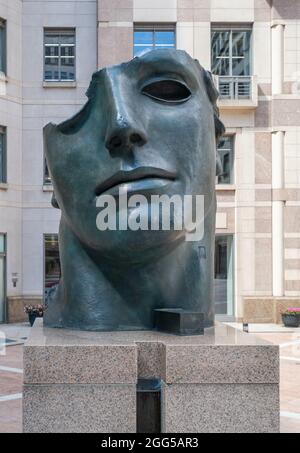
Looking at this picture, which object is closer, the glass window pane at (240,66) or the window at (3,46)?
the window at (3,46)

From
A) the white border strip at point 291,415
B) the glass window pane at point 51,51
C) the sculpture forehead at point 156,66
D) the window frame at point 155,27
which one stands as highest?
the window frame at point 155,27

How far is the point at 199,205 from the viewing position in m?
5.46

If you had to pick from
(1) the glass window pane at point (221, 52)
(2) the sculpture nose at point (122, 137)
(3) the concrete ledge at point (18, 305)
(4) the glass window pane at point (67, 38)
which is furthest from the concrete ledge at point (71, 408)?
(4) the glass window pane at point (67, 38)

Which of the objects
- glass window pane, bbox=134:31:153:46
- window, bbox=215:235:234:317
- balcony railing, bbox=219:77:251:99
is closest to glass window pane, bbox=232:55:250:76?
balcony railing, bbox=219:77:251:99

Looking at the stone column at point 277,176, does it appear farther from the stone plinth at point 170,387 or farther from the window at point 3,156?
the stone plinth at point 170,387

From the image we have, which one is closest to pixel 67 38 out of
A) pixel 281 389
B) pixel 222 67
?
pixel 222 67

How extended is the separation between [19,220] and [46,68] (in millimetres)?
6535

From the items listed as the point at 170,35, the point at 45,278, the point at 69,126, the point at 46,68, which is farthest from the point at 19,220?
the point at 69,126

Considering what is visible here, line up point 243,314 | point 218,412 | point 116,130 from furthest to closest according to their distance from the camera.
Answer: point 243,314, point 116,130, point 218,412

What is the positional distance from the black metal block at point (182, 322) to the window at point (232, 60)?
18.1 meters

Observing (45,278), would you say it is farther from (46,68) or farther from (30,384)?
(30,384)

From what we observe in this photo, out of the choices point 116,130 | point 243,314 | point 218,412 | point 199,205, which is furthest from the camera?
point 243,314

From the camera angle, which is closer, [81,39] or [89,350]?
[89,350]

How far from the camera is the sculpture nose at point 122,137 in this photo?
197 inches
